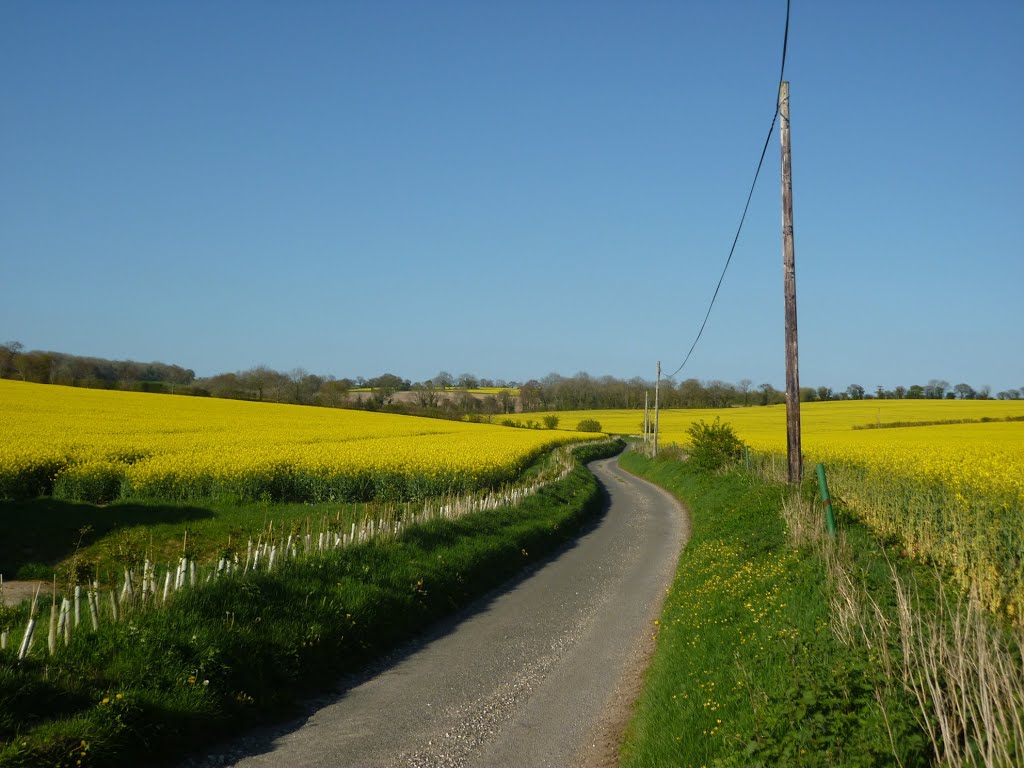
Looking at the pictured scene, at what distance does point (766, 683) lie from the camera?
234 inches

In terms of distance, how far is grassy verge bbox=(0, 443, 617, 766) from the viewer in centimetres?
562

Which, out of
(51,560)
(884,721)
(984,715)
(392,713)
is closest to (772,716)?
(884,721)

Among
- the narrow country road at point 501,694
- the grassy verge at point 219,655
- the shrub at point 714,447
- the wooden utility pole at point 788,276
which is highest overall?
the wooden utility pole at point 788,276

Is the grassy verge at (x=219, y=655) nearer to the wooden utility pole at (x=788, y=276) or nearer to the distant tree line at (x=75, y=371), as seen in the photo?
the wooden utility pole at (x=788, y=276)

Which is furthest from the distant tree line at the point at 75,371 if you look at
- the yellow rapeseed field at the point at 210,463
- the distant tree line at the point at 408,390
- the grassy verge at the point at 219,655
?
the grassy verge at the point at 219,655

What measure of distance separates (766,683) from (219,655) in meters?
4.87

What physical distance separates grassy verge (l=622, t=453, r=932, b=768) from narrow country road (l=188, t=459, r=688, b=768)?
51 centimetres

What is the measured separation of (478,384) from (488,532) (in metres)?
146

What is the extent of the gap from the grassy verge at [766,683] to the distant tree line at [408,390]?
73198mm

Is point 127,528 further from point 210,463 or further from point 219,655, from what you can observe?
point 219,655

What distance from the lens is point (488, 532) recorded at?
623 inches

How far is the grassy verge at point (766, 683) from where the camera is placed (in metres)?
4.70

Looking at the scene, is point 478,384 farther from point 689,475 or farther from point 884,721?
point 884,721

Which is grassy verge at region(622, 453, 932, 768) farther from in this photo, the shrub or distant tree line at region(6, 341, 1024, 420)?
distant tree line at region(6, 341, 1024, 420)
